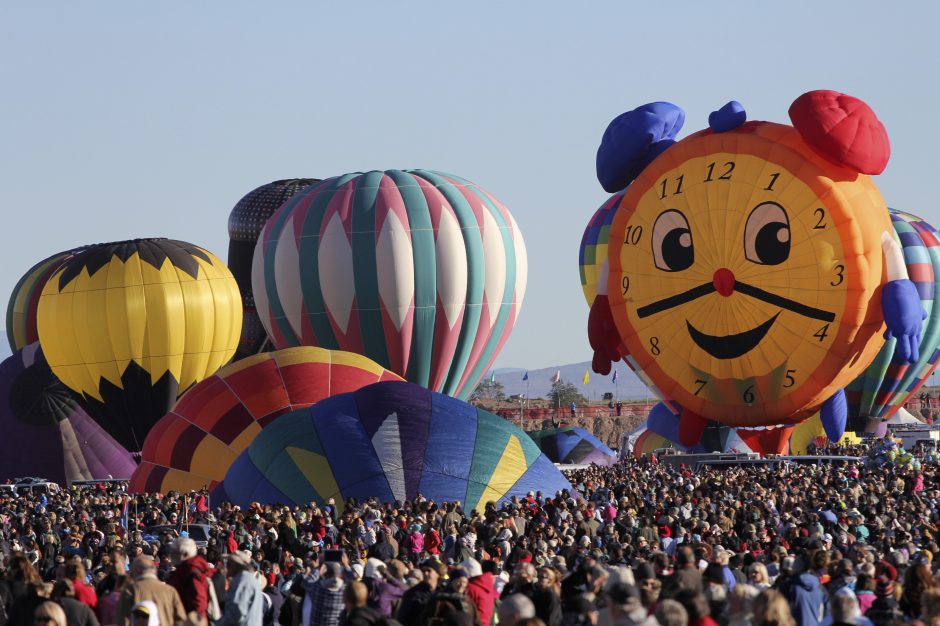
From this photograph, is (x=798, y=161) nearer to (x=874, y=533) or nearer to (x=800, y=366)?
(x=800, y=366)

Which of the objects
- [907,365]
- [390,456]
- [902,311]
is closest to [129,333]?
[390,456]

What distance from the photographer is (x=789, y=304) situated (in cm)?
2434

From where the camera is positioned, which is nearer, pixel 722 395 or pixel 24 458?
pixel 722 395

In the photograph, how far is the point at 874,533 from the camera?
14750 millimetres

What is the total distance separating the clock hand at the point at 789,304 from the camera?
79.7ft

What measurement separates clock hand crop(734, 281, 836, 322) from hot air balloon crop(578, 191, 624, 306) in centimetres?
897

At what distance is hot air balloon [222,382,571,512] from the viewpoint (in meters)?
19.7

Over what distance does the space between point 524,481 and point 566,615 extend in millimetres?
11651

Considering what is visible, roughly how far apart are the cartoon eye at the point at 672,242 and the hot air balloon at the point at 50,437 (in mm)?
13553

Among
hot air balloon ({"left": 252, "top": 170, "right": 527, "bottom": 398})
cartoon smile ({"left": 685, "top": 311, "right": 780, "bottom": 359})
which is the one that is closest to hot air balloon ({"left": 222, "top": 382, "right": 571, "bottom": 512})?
cartoon smile ({"left": 685, "top": 311, "right": 780, "bottom": 359})

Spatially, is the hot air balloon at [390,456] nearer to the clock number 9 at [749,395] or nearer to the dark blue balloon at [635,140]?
the clock number 9 at [749,395]

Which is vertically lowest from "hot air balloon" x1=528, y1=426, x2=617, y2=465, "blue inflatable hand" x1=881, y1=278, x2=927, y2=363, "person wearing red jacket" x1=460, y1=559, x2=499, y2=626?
"hot air balloon" x1=528, y1=426, x2=617, y2=465

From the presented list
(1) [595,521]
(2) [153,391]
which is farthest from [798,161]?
(2) [153,391]

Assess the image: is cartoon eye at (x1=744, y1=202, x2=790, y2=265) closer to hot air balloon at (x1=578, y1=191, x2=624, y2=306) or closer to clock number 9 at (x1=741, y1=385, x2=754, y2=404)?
clock number 9 at (x1=741, y1=385, x2=754, y2=404)
